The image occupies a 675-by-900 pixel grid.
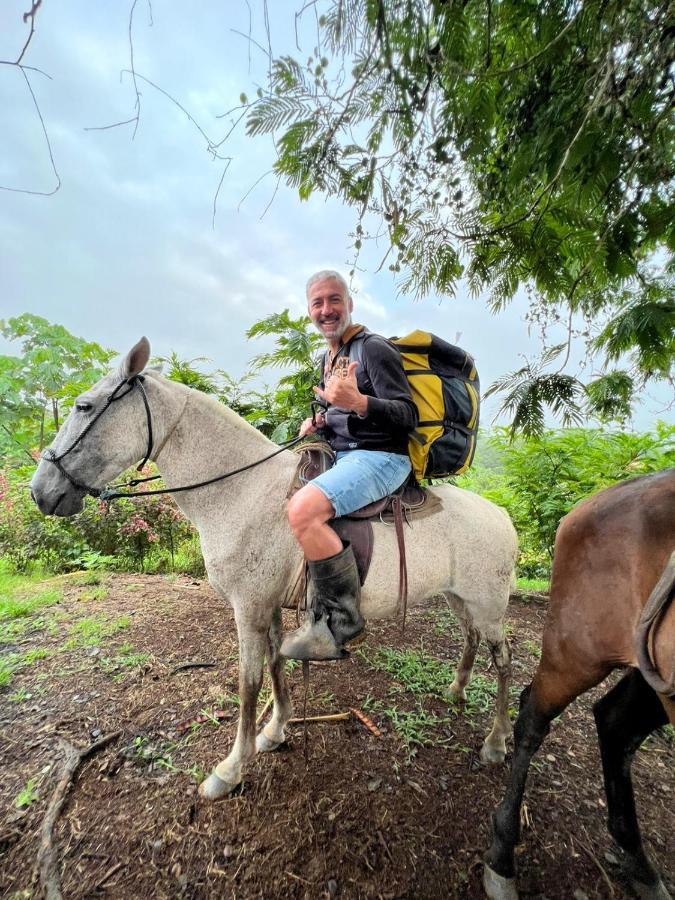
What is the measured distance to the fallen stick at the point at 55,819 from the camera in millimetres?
1675

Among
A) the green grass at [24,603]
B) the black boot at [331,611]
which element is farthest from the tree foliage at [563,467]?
the green grass at [24,603]

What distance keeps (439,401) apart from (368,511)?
2.64ft

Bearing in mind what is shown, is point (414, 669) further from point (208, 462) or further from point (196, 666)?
point (208, 462)

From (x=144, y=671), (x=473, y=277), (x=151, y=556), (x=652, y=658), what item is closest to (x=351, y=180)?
(x=473, y=277)

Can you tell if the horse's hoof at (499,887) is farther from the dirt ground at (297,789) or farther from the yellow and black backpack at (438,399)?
the yellow and black backpack at (438,399)

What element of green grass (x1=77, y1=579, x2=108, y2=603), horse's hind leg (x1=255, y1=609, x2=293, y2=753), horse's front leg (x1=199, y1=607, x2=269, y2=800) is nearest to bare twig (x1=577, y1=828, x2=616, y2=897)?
horse's hind leg (x1=255, y1=609, x2=293, y2=753)

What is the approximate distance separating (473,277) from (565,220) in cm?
52

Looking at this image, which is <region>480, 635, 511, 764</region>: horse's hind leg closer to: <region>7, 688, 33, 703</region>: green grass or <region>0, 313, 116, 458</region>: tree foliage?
<region>7, 688, 33, 703</region>: green grass

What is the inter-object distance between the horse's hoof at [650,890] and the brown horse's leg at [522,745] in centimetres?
58

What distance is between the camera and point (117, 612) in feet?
13.9

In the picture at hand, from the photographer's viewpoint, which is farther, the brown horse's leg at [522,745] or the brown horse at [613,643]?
the brown horse's leg at [522,745]

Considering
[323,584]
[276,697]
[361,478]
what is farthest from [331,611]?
[276,697]

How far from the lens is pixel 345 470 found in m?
2.06

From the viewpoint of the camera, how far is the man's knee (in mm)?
1930
